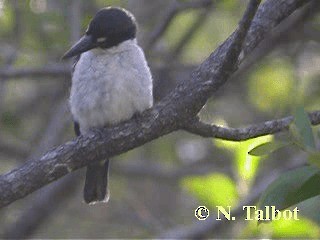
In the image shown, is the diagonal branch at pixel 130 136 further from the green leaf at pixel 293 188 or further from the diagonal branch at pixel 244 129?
the green leaf at pixel 293 188

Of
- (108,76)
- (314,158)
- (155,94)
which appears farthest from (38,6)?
(314,158)

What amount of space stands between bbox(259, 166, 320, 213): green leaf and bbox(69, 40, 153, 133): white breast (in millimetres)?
1610

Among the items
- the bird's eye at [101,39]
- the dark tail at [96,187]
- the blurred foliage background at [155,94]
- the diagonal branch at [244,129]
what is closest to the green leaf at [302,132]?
the diagonal branch at [244,129]

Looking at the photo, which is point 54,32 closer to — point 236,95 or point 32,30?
point 32,30

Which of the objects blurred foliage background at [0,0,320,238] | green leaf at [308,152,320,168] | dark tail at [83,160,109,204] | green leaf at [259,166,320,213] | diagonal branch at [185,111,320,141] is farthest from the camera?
blurred foliage background at [0,0,320,238]

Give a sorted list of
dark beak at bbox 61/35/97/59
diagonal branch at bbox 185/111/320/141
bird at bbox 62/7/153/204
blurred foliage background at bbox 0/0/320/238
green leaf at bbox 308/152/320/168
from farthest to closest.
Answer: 1. blurred foliage background at bbox 0/0/320/238
2. bird at bbox 62/7/153/204
3. dark beak at bbox 61/35/97/59
4. diagonal branch at bbox 185/111/320/141
5. green leaf at bbox 308/152/320/168

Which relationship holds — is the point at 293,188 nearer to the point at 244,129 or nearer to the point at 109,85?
the point at 244,129

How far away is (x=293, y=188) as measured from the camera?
Result: 84.1 inches

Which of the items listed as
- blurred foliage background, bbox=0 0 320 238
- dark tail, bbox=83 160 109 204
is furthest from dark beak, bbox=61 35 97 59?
blurred foliage background, bbox=0 0 320 238

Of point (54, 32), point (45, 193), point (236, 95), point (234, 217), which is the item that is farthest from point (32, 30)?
point (234, 217)

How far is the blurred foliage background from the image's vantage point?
16.6 ft

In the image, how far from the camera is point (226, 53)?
9.42ft

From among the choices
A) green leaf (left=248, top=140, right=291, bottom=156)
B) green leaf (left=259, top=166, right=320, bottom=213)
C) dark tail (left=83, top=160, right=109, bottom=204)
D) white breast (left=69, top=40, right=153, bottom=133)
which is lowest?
green leaf (left=259, top=166, right=320, bottom=213)

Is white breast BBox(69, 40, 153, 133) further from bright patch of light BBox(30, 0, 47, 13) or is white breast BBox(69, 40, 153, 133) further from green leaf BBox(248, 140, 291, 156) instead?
green leaf BBox(248, 140, 291, 156)
